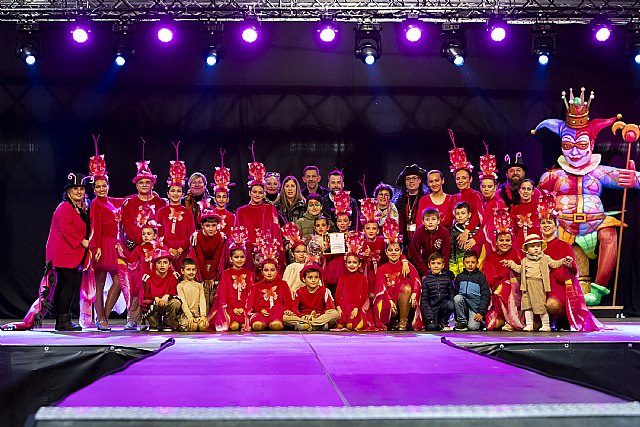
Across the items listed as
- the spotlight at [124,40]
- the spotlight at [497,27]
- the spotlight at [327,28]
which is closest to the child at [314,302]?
the spotlight at [327,28]

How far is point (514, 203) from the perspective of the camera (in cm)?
795

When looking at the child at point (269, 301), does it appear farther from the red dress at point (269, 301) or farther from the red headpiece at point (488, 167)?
the red headpiece at point (488, 167)

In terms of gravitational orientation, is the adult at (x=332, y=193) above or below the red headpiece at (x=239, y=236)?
above

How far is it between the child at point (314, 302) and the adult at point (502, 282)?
1.38 meters

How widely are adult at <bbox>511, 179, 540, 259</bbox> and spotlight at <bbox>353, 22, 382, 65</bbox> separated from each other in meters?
2.18

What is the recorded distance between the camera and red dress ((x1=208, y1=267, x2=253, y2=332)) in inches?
267

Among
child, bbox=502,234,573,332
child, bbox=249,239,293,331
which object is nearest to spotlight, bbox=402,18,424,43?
child, bbox=502,234,573,332

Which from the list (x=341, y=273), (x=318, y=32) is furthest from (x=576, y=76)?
(x=341, y=273)

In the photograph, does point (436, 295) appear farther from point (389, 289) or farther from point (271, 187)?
point (271, 187)

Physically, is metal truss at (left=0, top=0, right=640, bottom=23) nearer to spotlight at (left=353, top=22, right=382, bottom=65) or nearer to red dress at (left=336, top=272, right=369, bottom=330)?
spotlight at (left=353, top=22, right=382, bottom=65)

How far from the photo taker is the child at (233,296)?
6.76 metres

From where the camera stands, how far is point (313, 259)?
725 centimetres

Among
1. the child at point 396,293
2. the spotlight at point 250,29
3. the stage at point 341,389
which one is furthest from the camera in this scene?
the spotlight at point 250,29

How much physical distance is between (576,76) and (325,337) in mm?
5522
